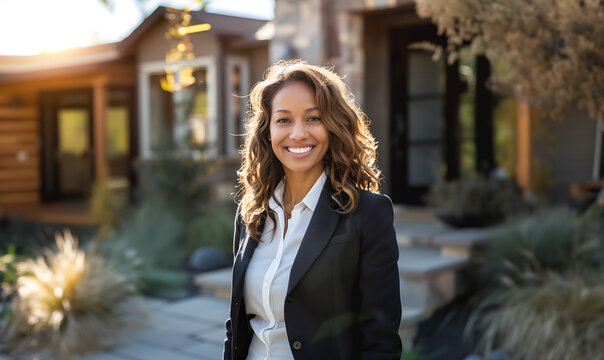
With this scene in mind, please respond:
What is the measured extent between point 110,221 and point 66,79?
161 inches

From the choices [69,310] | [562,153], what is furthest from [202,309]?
[562,153]

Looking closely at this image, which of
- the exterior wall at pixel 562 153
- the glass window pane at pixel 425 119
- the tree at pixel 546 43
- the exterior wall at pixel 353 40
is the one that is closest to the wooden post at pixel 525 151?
the exterior wall at pixel 562 153

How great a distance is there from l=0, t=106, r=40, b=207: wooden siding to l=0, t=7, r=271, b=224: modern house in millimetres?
21

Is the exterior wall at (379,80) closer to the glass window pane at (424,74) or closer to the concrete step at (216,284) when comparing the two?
the glass window pane at (424,74)

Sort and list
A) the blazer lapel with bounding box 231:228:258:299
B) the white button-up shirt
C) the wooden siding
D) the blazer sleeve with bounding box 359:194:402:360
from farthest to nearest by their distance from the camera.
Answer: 1. the wooden siding
2. the blazer lapel with bounding box 231:228:258:299
3. the white button-up shirt
4. the blazer sleeve with bounding box 359:194:402:360

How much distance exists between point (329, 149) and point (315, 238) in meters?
0.33

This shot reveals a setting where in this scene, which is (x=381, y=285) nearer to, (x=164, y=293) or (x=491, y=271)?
(x=491, y=271)

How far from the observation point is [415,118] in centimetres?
833

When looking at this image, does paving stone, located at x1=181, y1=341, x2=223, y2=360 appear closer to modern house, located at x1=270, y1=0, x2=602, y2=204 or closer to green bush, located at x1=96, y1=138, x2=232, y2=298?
green bush, located at x1=96, y1=138, x2=232, y2=298

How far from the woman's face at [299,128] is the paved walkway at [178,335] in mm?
2766

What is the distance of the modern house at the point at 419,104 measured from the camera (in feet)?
25.3

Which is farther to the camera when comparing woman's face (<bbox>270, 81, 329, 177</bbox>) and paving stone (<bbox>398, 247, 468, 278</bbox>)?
paving stone (<bbox>398, 247, 468, 278</bbox>)

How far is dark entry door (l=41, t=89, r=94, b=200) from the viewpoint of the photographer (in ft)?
46.7

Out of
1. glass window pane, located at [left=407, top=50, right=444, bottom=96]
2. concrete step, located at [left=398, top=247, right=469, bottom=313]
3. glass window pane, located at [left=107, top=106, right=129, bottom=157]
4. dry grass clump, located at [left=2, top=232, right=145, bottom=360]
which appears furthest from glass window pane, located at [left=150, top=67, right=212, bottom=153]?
concrete step, located at [left=398, top=247, right=469, bottom=313]
